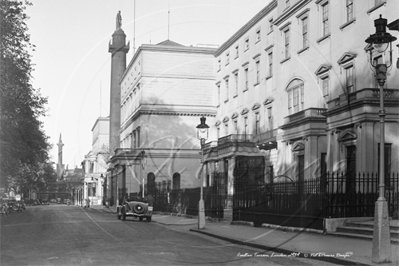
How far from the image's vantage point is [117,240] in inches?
777

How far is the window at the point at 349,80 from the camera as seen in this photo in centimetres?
3306

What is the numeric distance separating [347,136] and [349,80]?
4.58 meters

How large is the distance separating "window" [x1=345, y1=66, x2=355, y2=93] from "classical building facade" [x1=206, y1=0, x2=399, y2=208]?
A: 2.2 inches

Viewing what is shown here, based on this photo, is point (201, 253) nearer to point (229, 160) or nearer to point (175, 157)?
point (229, 160)

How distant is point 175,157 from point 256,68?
25.8 metres

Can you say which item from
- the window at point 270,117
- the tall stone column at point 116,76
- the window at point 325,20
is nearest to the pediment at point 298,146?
the window at point 325,20

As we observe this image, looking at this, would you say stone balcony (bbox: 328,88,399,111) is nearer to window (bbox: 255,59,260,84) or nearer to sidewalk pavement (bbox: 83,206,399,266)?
sidewalk pavement (bbox: 83,206,399,266)

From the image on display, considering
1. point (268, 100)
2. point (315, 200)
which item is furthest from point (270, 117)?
point (315, 200)

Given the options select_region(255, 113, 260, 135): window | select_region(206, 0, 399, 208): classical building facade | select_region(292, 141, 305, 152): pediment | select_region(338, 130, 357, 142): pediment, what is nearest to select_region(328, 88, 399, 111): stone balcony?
select_region(206, 0, 399, 208): classical building facade

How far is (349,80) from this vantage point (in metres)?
33.5

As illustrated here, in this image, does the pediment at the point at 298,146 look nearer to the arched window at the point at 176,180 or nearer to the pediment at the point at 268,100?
the pediment at the point at 268,100

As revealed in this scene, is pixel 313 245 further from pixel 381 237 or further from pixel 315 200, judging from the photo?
pixel 315 200

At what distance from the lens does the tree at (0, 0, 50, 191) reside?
116ft

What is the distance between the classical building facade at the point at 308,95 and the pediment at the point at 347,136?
5 cm
